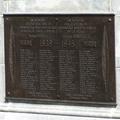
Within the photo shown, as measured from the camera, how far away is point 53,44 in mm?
7879

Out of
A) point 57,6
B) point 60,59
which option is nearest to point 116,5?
point 57,6

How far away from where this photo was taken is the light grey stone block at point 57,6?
7.63 metres

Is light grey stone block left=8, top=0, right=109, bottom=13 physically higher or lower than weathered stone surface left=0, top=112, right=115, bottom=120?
higher

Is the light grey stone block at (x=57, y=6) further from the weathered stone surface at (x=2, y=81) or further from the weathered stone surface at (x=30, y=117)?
the weathered stone surface at (x=30, y=117)

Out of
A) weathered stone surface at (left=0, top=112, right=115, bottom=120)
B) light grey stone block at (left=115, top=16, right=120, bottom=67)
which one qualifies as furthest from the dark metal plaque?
weathered stone surface at (left=0, top=112, right=115, bottom=120)

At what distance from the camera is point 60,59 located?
7.85m

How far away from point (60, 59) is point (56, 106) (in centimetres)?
77

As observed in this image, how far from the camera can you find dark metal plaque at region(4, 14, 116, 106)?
765cm

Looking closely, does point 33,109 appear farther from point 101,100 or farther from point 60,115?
point 101,100

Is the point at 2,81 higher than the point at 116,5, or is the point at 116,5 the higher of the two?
the point at 116,5

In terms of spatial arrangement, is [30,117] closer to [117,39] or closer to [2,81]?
[2,81]

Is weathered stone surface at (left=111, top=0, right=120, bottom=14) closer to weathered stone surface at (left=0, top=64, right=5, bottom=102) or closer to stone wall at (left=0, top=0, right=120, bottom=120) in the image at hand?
stone wall at (left=0, top=0, right=120, bottom=120)

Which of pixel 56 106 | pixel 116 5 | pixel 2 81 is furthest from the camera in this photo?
pixel 2 81

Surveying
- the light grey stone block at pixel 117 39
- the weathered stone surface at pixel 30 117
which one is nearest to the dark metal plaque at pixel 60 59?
the light grey stone block at pixel 117 39
